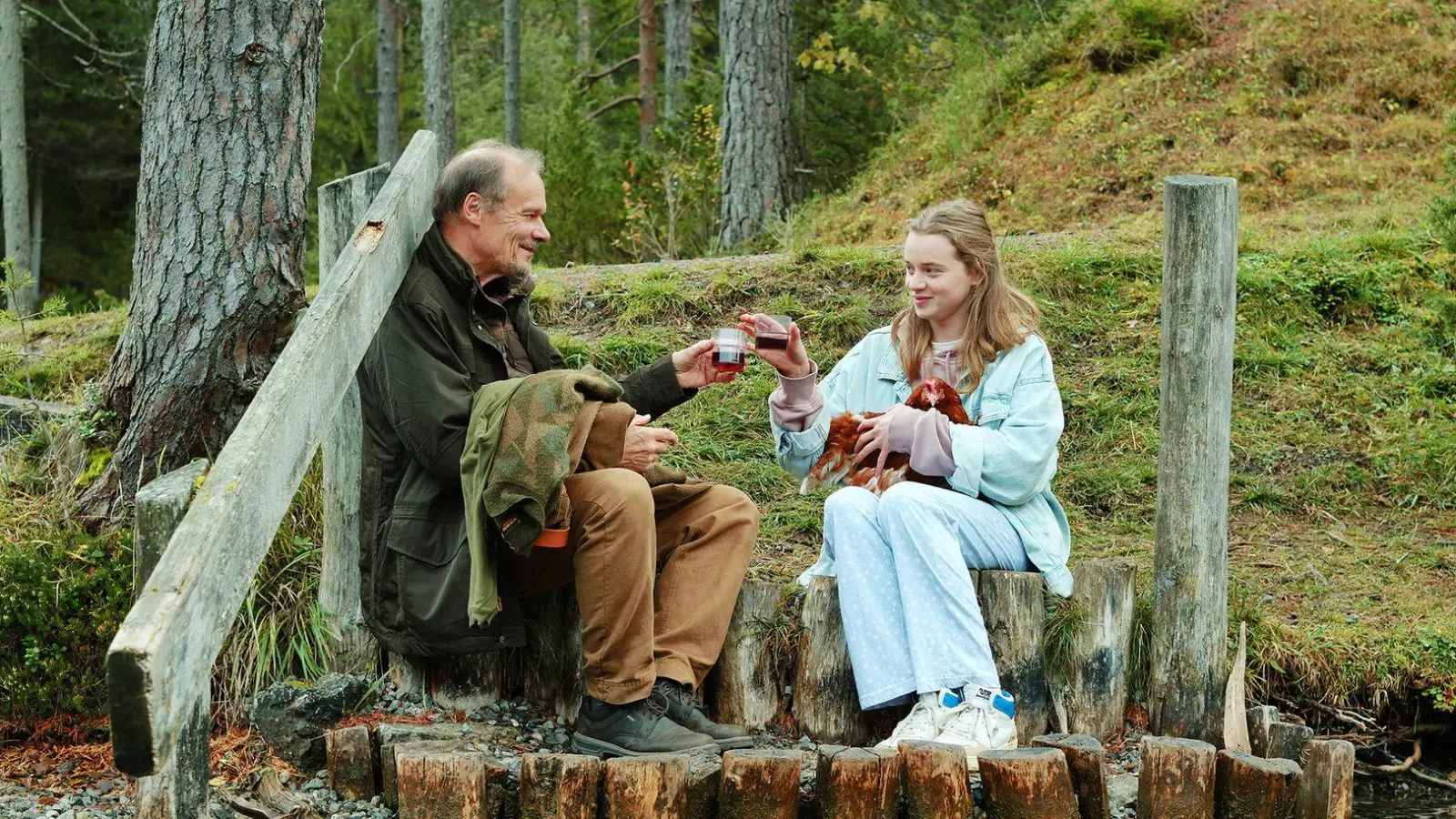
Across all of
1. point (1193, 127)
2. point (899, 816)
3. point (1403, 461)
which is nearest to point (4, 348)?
point (899, 816)

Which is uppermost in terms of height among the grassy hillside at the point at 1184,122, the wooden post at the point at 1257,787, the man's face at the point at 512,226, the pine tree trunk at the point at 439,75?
the pine tree trunk at the point at 439,75

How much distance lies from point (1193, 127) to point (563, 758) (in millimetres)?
8086

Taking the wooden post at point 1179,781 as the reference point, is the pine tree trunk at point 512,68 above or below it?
above

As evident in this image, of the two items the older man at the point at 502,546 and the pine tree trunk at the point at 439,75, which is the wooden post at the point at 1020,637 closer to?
the older man at the point at 502,546

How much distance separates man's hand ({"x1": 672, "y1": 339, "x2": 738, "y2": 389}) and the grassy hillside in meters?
4.66

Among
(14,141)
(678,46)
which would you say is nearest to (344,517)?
(14,141)

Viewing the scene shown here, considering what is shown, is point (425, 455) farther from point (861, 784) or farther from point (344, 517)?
point (861, 784)

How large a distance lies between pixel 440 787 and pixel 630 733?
0.55 meters

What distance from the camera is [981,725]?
368 centimetres

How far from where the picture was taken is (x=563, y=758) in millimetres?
3361

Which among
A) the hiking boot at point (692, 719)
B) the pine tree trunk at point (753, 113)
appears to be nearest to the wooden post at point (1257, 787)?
the hiking boot at point (692, 719)

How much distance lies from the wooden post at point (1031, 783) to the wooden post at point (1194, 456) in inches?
30.3

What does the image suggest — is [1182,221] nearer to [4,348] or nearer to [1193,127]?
[4,348]

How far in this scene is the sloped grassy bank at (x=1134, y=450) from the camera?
431 centimetres
